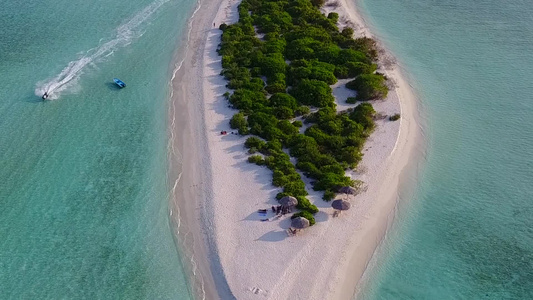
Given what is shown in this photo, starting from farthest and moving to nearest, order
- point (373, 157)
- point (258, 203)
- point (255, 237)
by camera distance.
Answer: point (373, 157) < point (258, 203) < point (255, 237)

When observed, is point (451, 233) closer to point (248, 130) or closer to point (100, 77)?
point (248, 130)

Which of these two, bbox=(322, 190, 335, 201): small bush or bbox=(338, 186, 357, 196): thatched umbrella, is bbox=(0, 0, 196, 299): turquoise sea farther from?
bbox=(338, 186, 357, 196): thatched umbrella

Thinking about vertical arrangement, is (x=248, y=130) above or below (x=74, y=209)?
above

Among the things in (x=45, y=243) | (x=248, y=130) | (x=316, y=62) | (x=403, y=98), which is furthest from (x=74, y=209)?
(x=403, y=98)

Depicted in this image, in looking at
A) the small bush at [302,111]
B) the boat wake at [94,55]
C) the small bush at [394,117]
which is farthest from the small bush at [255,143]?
the boat wake at [94,55]

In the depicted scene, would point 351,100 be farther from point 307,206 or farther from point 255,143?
point 307,206

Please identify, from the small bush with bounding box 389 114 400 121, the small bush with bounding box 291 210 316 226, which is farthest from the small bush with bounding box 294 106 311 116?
the small bush with bounding box 291 210 316 226
